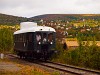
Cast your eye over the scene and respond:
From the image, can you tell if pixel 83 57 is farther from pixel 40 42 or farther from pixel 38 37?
pixel 38 37

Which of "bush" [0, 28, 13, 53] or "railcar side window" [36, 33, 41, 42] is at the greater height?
"railcar side window" [36, 33, 41, 42]

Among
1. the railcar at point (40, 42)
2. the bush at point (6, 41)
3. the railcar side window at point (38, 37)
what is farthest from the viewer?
the bush at point (6, 41)

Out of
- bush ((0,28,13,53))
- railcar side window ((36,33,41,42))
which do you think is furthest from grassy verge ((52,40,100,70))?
bush ((0,28,13,53))

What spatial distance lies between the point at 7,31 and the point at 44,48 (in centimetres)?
2978

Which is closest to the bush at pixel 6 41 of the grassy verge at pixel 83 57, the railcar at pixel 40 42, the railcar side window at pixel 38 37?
the grassy verge at pixel 83 57

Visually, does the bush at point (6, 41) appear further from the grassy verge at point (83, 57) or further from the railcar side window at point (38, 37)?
the railcar side window at point (38, 37)

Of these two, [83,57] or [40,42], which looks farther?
[40,42]

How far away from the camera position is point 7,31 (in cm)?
6078

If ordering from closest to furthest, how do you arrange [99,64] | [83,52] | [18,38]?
[99,64] < [83,52] < [18,38]

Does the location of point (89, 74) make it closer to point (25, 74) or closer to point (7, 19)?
point (25, 74)

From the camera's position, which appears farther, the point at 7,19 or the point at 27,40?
the point at 7,19

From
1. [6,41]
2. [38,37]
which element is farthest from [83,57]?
[6,41]

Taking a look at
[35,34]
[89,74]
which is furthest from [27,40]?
[89,74]

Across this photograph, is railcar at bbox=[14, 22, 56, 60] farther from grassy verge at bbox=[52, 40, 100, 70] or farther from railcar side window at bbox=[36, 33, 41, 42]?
grassy verge at bbox=[52, 40, 100, 70]
